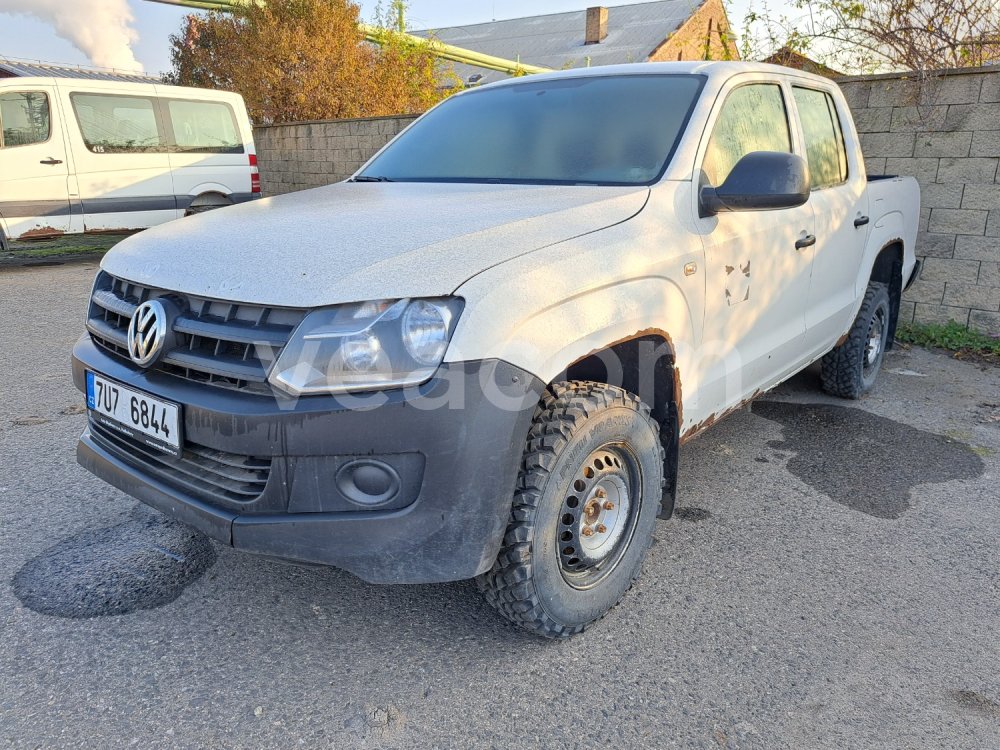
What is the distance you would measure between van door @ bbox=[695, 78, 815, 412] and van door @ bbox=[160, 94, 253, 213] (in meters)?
8.24

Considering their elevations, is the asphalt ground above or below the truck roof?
below

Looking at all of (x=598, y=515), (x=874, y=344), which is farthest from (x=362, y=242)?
(x=874, y=344)

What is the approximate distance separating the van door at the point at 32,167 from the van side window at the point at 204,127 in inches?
56.4

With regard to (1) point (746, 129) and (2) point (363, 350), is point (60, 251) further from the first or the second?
(2) point (363, 350)

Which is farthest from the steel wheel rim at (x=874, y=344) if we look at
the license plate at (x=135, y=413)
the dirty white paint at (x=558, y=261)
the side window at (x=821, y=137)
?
the license plate at (x=135, y=413)

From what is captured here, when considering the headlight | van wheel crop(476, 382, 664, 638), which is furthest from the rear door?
the headlight

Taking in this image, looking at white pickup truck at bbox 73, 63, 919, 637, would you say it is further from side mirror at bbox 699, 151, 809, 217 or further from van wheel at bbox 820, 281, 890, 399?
van wheel at bbox 820, 281, 890, 399

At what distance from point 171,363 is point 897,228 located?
4211mm

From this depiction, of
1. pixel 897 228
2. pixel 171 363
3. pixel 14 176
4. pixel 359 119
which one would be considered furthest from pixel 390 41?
pixel 171 363

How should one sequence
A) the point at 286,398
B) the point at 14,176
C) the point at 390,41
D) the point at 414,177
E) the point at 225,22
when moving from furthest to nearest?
1. the point at 225,22
2. the point at 390,41
3. the point at 14,176
4. the point at 414,177
5. the point at 286,398

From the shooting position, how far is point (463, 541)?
6.33 feet

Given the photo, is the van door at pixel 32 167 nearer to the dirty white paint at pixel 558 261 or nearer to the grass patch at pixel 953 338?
the dirty white paint at pixel 558 261

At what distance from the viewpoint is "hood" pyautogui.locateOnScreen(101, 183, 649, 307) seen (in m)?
1.89

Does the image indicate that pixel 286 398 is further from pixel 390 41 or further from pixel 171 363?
pixel 390 41
